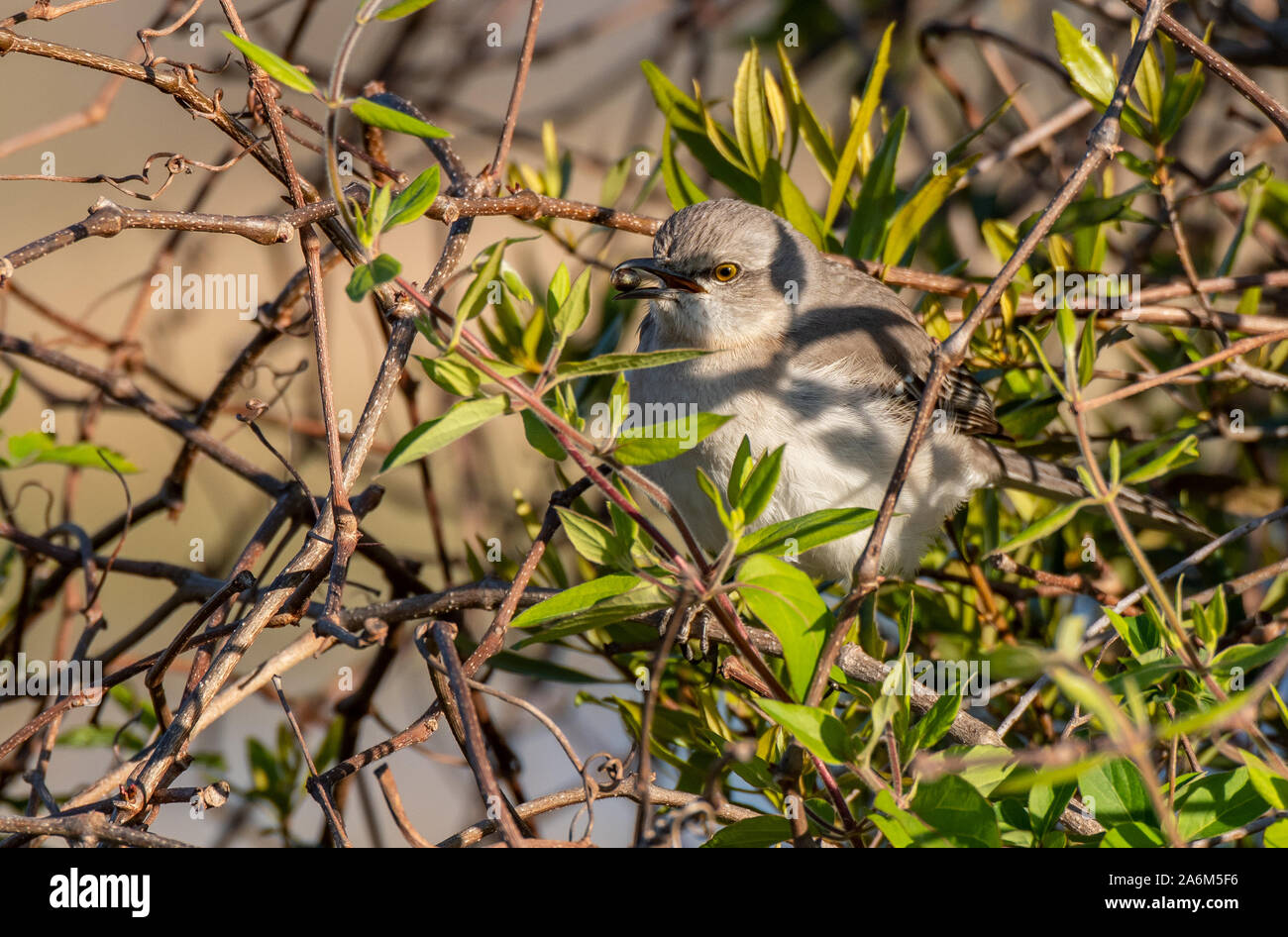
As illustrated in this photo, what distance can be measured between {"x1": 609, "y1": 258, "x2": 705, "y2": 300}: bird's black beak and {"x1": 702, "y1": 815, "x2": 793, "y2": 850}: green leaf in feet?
7.21

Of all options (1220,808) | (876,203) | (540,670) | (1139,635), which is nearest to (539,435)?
(1139,635)

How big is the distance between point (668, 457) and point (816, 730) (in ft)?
1.63

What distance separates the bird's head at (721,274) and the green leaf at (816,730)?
227cm

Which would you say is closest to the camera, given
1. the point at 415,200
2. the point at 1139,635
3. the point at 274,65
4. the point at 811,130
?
the point at 274,65

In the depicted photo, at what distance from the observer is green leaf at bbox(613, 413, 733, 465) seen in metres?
1.83

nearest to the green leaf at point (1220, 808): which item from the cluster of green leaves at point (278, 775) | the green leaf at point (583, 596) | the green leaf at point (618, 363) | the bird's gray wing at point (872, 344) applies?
the green leaf at point (583, 596)

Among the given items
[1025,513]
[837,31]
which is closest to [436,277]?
[1025,513]

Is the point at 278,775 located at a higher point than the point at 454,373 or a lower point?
lower

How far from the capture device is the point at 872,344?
4285 mm

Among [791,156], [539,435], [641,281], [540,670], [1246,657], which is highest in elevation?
[791,156]

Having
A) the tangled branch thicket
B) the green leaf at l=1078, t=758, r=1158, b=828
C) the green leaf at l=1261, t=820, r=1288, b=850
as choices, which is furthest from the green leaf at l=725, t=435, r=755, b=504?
the green leaf at l=1261, t=820, r=1288, b=850

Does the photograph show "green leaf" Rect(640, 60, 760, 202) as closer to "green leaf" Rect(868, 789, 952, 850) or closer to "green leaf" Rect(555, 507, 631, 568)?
"green leaf" Rect(555, 507, 631, 568)

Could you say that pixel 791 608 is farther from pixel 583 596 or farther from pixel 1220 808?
pixel 1220 808

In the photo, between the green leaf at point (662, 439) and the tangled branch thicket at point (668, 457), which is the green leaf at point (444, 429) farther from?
the green leaf at point (662, 439)
